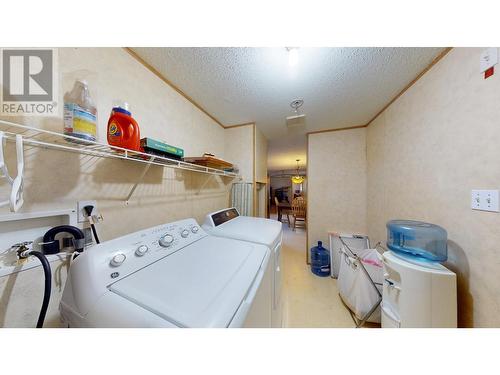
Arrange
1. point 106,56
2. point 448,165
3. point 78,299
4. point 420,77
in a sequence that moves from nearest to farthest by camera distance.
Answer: point 78,299
point 106,56
point 448,165
point 420,77

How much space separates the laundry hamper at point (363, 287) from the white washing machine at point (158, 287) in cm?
127

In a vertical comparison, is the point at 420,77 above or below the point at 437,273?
above

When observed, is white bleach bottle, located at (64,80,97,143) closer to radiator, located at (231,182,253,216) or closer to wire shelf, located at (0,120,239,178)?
wire shelf, located at (0,120,239,178)

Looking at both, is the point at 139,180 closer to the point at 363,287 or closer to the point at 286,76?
the point at 286,76

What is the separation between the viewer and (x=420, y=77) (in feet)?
3.90

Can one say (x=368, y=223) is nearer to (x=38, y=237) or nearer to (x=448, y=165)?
(x=448, y=165)

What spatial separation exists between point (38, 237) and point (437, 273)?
2.03 m

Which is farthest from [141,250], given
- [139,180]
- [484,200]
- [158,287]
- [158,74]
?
[484,200]

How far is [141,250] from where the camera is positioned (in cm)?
64

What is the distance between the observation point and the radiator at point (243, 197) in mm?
1946

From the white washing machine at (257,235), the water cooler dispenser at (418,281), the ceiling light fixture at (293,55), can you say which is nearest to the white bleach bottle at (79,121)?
the white washing machine at (257,235)

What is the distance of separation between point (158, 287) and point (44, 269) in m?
0.39

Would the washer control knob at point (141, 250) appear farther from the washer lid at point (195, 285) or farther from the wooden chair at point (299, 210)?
the wooden chair at point (299, 210)
